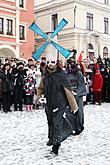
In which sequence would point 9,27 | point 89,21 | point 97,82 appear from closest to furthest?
point 97,82 < point 9,27 < point 89,21

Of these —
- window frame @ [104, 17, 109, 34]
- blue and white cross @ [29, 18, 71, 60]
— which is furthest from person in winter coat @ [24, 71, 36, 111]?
window frame @ [104, 17, 109, 34]

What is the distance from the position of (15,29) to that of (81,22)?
12768mm

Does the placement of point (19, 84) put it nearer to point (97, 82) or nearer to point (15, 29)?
point (97, 82)

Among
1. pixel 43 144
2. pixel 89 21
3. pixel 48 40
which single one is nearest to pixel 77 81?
pixel 48 40

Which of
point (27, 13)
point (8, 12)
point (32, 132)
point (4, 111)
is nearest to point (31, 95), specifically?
point (4, 111)

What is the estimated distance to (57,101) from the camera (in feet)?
22.1

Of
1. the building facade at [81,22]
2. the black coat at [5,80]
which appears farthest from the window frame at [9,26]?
the black coat at [5,80]

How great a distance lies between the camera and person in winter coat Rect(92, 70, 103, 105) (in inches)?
609

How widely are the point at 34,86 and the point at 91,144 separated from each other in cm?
624

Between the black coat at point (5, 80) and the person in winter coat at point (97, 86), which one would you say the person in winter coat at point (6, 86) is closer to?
the black coat at point (5, 80)

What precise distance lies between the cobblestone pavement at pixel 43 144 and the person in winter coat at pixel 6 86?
1.79m

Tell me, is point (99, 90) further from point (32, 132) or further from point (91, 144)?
point (91, 144)

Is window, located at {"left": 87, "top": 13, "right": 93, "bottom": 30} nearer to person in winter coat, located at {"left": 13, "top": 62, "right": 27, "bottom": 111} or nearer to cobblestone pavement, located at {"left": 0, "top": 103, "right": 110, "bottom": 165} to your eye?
person in winter coat, located at {"left": 13, "top": 62, "right": 27, "bottom": 111}

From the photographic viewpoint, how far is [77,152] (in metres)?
6.88
